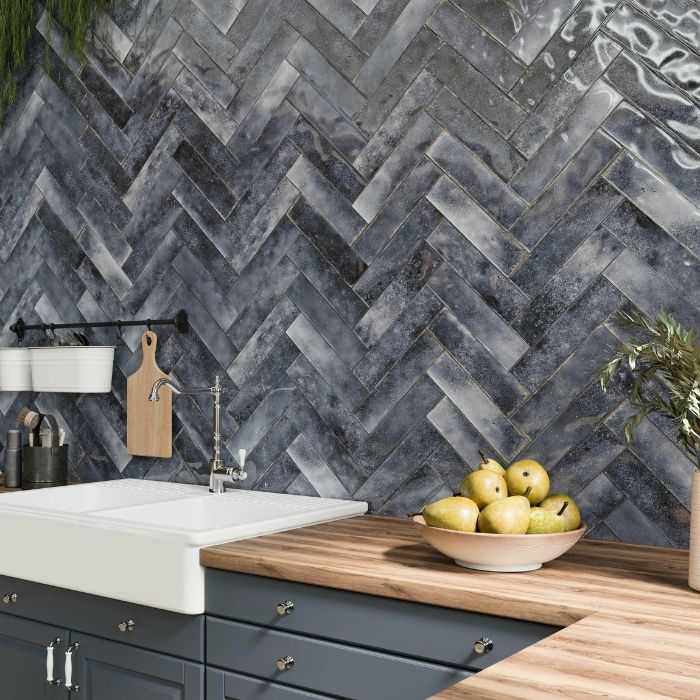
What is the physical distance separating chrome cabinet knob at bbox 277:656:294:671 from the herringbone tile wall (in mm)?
677

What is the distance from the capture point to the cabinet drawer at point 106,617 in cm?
208

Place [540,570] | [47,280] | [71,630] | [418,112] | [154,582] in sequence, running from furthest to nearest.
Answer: [47,280] → [418,112] → [71,630] → [154,582] → [540,570]

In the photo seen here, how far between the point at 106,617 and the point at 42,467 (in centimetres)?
101

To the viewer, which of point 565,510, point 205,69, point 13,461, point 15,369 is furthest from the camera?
point 15,369

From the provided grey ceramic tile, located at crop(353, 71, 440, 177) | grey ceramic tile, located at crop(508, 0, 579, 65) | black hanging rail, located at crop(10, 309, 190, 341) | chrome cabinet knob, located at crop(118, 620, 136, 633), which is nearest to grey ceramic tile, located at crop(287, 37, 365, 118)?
grey ceramic tile, located at crop(353, 71, 440, 177)

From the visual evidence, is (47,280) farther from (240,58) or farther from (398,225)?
(398,225)

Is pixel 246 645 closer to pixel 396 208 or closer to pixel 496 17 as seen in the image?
pixel 396 208

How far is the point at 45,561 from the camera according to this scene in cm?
232

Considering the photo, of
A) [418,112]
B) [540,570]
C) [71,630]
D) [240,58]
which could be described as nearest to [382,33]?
[418,112]

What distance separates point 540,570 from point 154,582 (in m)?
0.87

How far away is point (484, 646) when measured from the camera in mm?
1625

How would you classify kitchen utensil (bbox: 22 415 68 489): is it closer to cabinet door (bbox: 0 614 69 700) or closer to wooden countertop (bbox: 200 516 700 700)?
cabinet door (bbox: 0 614 69 700)

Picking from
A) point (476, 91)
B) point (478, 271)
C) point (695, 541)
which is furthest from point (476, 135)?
point (695, 541)

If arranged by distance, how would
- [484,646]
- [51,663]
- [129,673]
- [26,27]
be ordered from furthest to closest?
[26,27], [51,663], [129,673], [484,646]
